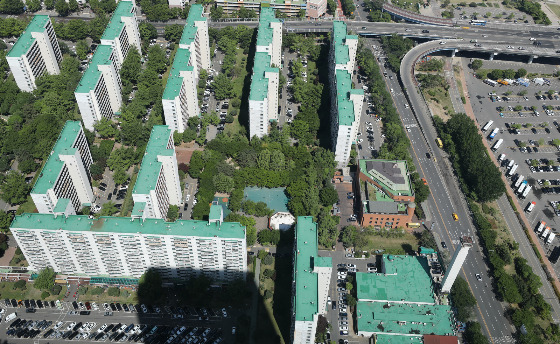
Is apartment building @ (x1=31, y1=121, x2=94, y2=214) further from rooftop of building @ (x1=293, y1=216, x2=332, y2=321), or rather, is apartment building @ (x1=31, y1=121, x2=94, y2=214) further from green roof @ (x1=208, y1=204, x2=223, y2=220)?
rooftop of building @ (x1=293, y1=216, x2=332, y2=321)

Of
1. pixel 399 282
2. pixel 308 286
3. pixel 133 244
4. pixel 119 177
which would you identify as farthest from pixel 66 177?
pixel 399 282

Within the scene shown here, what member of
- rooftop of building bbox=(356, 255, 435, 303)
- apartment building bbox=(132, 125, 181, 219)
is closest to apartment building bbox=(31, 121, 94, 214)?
apartment building bbox=(132, 125, 181, 219)

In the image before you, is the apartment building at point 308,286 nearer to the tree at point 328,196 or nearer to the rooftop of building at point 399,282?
the rooftop of building at point 399,282

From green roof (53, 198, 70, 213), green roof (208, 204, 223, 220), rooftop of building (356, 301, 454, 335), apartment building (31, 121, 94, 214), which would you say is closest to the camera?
rooftop of building (356, 301, 454, 335)

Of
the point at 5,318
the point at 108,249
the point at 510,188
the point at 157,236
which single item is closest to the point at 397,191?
the point at 510,188

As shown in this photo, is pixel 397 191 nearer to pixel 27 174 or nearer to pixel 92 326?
pixel 92 326

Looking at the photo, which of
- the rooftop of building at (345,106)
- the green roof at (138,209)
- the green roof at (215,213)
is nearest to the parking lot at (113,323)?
the green roof at (138,209)
